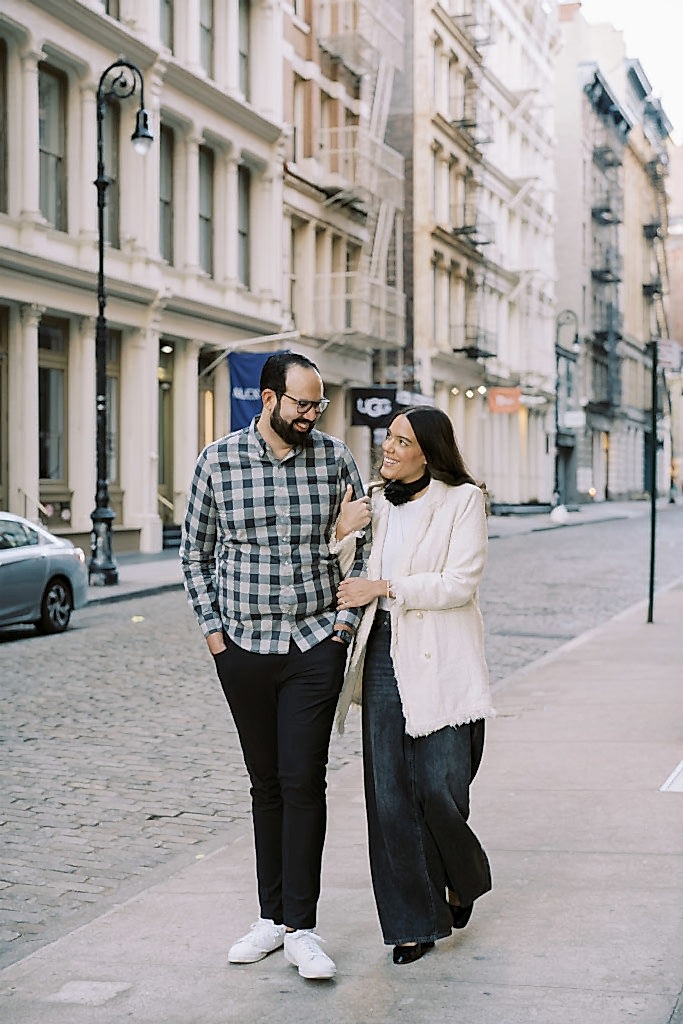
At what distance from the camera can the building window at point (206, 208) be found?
3388 cm

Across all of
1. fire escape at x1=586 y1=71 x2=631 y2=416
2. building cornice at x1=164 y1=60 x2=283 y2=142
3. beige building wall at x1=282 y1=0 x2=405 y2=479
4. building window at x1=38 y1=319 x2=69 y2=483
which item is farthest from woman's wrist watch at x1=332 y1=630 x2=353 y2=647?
fire escape at x1=586 y1=71 x2=631 y2=416

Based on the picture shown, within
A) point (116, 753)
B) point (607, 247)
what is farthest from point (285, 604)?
point (607, 247)

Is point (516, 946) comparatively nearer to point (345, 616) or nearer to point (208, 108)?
point (345, 616)

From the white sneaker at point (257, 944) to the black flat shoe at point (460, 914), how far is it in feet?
1.97

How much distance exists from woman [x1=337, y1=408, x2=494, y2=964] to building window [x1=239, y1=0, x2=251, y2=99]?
32.5 meters

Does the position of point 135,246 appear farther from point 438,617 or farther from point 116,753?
point 438,617

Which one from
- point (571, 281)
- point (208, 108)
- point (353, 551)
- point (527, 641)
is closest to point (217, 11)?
point (208, 108)

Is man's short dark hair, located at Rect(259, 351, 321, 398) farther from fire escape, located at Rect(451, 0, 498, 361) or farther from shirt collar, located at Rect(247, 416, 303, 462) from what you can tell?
fire escape, located at Rect(451, 0, 498, 361)

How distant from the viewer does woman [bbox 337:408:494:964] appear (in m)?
4.70

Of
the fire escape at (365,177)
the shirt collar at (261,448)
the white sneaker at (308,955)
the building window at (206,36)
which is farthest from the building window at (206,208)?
the white sneaker at (308,955)

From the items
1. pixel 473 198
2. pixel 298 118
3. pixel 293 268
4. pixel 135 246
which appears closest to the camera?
pixel 135 246

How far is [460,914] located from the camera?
5055 millimetres

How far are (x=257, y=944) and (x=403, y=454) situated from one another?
5.60 feet

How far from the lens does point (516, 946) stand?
496cm
